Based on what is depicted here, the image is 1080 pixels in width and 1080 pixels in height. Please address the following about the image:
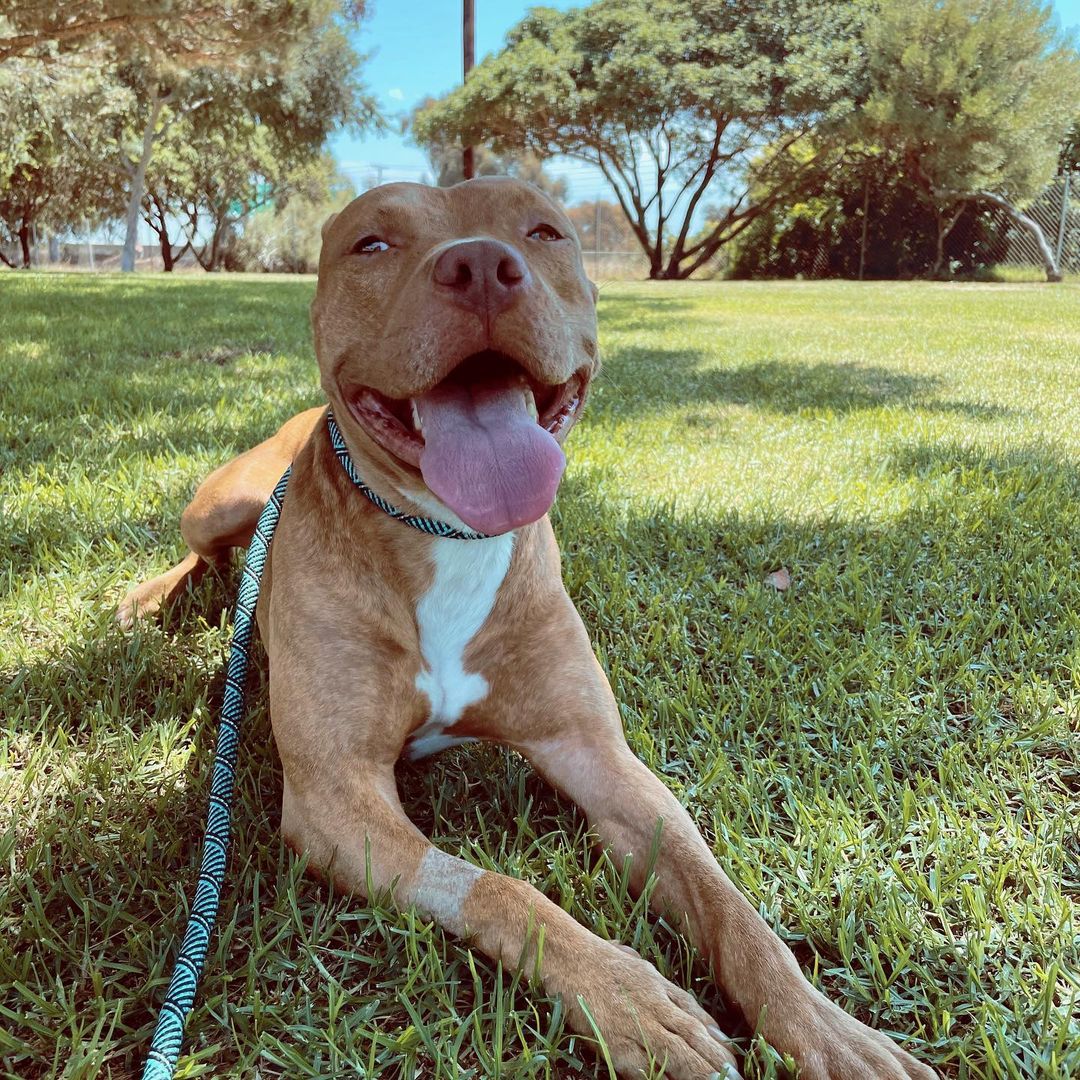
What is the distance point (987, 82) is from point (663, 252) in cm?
1199

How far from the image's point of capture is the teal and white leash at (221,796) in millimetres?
1397

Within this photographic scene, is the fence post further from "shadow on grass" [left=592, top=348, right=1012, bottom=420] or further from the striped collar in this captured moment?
the striped collar

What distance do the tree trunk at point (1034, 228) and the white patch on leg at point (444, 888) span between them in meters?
27.7

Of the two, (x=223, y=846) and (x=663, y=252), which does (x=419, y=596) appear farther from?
A: (x=663, y=252)

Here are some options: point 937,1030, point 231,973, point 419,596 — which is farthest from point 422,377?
point 937,1030

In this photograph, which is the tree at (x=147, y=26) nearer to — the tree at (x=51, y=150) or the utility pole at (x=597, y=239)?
the tree at (x=51, y=150)

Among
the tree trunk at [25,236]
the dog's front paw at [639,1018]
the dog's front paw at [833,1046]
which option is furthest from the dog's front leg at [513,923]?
the tree trunk at [25,236]

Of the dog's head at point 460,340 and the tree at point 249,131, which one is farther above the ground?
the tree at point 249,131

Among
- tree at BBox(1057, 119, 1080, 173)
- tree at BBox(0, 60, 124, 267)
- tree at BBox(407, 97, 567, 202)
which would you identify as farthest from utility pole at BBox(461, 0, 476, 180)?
tree at BBox(1057, 119, 1080, 173)

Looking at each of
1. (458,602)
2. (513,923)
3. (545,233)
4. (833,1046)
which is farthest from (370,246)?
(833,1046)

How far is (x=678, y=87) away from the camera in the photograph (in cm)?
2756

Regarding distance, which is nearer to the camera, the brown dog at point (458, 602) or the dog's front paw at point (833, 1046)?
the dog's front paw at point (833, 1046)

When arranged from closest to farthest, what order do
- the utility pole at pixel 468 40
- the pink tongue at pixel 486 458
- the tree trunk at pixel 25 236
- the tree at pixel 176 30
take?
1. the pink tongue at pixel 486 458
2. the tree at pixel 176 30
3. the utility pole at pixel 468 40
4. the tree trunk at pixel 25 236

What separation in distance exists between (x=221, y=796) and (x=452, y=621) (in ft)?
2.15
